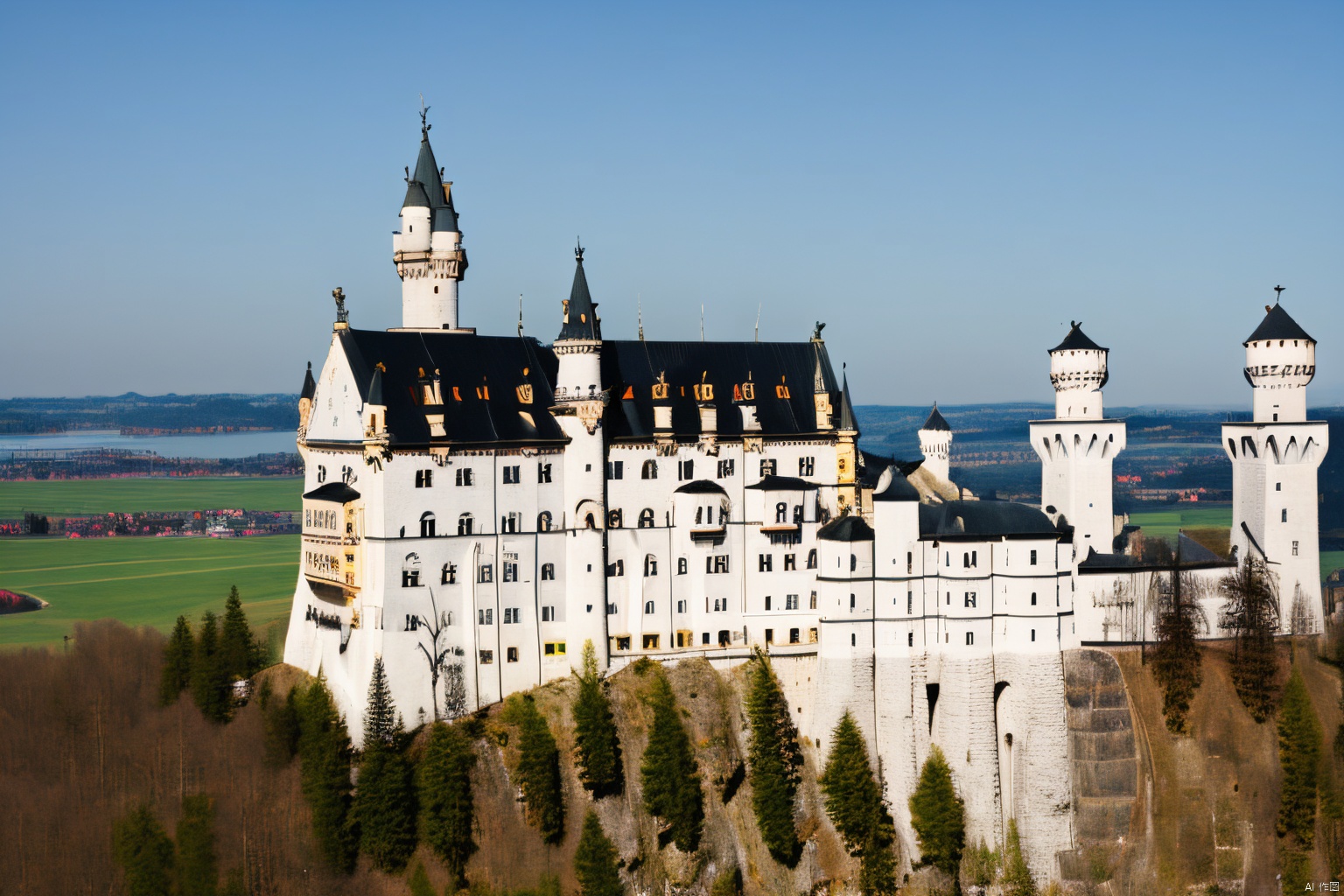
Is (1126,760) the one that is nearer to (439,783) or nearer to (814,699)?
(814,699)

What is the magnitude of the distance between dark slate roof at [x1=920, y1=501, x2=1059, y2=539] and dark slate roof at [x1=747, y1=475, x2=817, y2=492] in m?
7.33

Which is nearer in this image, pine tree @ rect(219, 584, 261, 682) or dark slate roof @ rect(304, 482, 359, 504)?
dark slate roof @ rect(304, 482, 359, 504)

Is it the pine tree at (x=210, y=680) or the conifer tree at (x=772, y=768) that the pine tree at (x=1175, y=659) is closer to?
the conifer tree at (x=772, y=768)

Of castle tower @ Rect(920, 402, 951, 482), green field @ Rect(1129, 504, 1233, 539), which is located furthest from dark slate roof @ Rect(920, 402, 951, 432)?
green field @ Rect(1129, 504, 1233, 539)

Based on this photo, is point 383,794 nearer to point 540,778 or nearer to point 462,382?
point 540,778

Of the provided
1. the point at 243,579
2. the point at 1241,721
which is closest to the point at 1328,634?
the point at 1241,721

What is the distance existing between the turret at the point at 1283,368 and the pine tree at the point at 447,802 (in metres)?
52.1

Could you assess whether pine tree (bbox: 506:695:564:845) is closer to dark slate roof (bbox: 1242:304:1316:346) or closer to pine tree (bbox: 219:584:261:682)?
pine tree (bbox: 219:584:261:682)

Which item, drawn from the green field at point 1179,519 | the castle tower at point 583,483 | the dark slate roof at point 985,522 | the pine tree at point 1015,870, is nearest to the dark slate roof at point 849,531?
the dark slate roof at point 985,522

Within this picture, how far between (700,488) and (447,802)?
74.4 feet

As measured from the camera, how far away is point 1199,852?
3305 inches

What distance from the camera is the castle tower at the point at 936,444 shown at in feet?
370

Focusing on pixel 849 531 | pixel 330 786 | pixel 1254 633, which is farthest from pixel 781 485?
pixel 330 786

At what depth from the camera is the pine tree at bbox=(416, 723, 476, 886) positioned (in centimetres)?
7594
